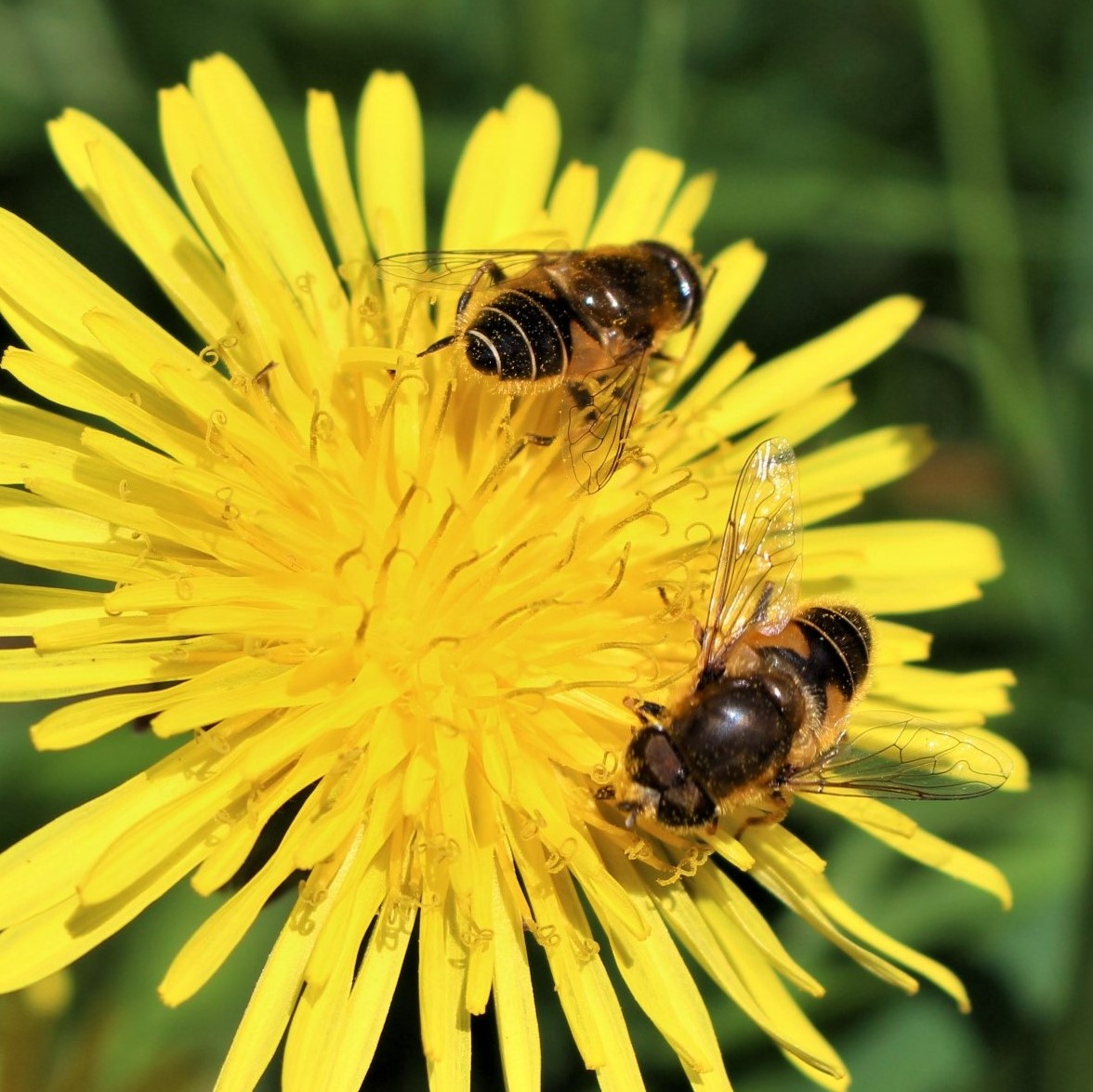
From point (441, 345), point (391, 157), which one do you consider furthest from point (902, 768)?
point (391, 157)

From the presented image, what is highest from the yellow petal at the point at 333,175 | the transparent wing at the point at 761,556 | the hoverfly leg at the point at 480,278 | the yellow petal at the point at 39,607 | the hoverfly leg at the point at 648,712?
the yellow petal at the point at 333,175

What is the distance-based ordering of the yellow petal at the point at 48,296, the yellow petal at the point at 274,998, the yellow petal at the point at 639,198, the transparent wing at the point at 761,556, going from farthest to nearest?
1. the yellow petal at the point at 639,198
2. the transparent wing at the point at 761,556
3. the yellow petal at the point at 48,296
4. the yellow petal at the point at 274,998

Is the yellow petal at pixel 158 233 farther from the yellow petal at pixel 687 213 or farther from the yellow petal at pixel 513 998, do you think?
the yellow petal at pixel 513 998

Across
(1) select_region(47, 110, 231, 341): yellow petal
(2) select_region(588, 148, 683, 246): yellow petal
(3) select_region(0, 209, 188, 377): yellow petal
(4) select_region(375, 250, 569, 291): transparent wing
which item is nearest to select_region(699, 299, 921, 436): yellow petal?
(2) select_region(588, 148, 683, 246): yellow petal

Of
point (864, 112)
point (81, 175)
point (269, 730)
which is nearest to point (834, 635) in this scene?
point (269, 730)

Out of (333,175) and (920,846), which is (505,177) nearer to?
(333,175)

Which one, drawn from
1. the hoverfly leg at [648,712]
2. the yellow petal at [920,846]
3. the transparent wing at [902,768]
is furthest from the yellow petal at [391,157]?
the yellow petal at [920,846]

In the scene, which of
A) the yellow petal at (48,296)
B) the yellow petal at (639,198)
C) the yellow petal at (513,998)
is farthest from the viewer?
the yellow petal at (639,198)
